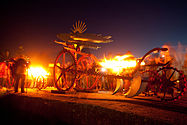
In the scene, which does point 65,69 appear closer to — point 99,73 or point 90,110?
point 99,73

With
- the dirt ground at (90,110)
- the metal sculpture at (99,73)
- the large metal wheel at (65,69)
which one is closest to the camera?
the dirt ground at (90,110)

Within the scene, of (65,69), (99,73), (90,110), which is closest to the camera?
(90,110)

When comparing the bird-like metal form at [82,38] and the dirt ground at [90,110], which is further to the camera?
the bird-like metal form at [82,38]

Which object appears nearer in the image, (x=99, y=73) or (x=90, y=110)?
(x=90, y=110)

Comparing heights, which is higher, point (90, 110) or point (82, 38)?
point (82, 38)

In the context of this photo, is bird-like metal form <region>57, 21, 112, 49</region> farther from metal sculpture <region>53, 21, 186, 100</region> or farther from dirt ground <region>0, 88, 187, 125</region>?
dirt ground <region>0, 88, 187, 125</region>

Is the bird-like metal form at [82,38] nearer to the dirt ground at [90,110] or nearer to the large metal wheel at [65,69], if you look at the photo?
the large metal wheel at [65,69]

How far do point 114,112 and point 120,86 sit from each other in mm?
3666

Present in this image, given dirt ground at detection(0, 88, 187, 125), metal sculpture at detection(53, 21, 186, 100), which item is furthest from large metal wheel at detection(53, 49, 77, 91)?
dirt ground at detection(0, 88, 187, 125)

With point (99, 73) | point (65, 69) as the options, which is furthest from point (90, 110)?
point (65, 69)

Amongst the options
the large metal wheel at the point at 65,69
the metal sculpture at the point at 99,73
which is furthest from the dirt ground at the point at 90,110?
the large metal wheel at the point at 65,69

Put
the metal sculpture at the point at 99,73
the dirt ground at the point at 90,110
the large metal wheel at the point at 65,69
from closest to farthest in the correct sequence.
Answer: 1. the dirt ground at the point at 90,110
2. the metal sculpture at the point at 99,73
3. the large metal wheel at the point at 65,69

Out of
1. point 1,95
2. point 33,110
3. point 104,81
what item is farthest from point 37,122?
point 104,81

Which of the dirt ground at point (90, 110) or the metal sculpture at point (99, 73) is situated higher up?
the metal sculpture at point (99, 73)
